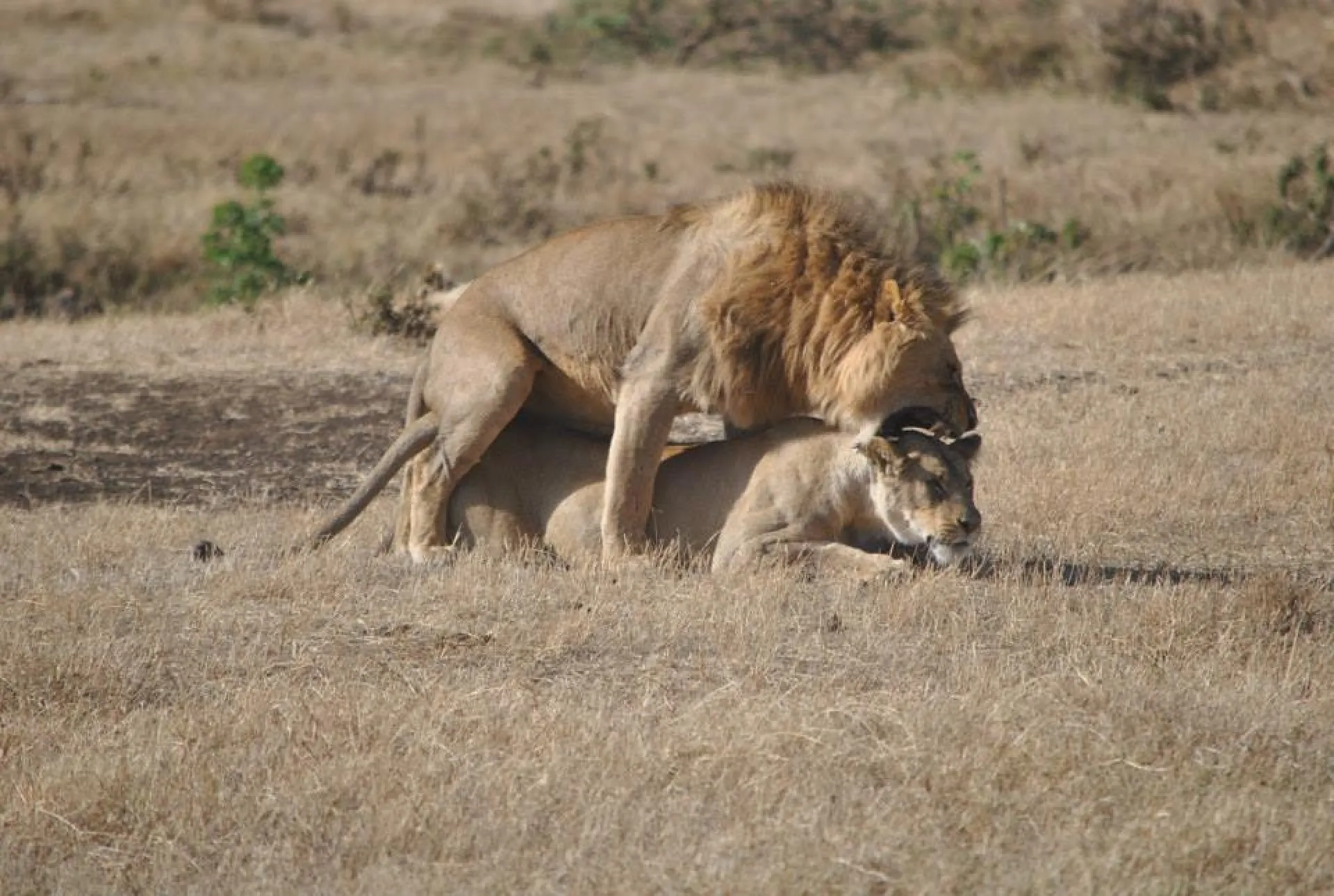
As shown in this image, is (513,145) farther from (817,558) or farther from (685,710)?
(685,710)

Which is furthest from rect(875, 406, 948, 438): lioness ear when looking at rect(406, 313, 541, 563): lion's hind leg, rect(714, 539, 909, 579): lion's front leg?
rect(406, 313, 541, 563): lion's hind leg

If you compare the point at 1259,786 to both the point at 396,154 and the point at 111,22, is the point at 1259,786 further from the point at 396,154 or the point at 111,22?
the point at 111,22

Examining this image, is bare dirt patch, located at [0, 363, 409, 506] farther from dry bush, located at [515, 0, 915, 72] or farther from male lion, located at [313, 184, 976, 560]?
dry bush, located at [515, 0, 915, 72]

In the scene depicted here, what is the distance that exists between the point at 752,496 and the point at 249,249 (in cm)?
914

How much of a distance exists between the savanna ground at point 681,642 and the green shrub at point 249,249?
779mm

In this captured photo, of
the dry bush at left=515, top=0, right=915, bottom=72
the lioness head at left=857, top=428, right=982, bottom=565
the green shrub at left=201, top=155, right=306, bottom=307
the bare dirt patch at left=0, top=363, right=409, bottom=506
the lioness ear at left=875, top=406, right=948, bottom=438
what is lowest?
the bare dirt patch at left=0, top=363, right=409, bottom=506

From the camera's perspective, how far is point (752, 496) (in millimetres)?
8352

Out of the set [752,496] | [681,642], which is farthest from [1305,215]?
[681,642]

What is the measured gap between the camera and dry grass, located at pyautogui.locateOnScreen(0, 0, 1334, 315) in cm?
1903

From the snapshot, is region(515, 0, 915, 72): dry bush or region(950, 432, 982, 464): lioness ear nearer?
region(950, 432, 982, 464): lioness ear

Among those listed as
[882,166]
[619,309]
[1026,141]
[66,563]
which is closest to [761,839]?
[619,309]

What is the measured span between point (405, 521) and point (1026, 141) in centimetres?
1454

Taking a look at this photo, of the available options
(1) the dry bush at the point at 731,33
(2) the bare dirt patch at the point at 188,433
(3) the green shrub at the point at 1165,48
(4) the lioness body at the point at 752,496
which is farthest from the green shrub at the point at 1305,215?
(1) the dry bush at the point at 731,33

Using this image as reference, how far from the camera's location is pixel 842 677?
689cm
